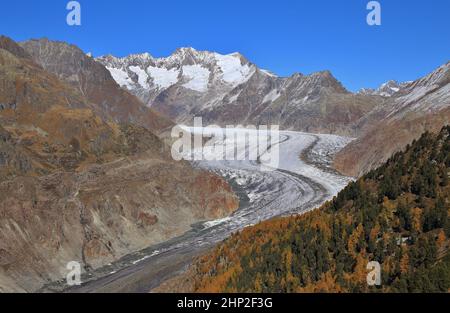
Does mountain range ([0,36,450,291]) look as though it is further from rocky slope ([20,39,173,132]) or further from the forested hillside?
rocky slope ([20,39,173,132])

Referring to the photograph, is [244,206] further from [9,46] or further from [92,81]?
[92,81]

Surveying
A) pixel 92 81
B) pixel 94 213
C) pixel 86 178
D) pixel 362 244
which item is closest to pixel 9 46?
pixel 86 178

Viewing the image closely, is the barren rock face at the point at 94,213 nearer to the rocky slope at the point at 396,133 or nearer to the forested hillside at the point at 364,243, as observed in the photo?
the forested hillside at the point at 364,243

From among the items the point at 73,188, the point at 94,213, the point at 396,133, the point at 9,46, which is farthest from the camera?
the point at 9,46

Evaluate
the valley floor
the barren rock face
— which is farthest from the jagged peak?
the barren rock face
